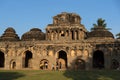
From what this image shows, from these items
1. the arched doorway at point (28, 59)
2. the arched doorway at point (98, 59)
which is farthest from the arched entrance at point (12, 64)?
the arched doorway at point (98, 59)

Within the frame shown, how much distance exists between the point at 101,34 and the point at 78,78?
108 ft

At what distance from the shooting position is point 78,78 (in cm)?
3139

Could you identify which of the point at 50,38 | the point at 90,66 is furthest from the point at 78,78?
the point at 50,38

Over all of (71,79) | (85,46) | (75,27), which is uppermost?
(75,27)

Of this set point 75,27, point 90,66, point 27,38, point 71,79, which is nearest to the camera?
point 71,79

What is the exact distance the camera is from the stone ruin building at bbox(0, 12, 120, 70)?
2152 inches

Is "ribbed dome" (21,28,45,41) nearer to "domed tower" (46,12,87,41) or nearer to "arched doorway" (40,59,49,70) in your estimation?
"domed tower" (46,12,87,41)

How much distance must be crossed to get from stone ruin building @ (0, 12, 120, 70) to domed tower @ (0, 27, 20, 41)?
5818 mm

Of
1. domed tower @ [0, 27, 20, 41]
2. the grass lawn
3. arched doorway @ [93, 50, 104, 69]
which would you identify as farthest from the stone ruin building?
the grass lawn

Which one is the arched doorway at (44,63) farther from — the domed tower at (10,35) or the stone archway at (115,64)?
the stone archway at (115,64)

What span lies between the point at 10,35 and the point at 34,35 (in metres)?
5.85

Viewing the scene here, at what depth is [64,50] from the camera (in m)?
56.1

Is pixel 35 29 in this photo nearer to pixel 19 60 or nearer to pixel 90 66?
pixel 19 60

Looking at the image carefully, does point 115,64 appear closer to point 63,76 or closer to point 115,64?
point 115,64
